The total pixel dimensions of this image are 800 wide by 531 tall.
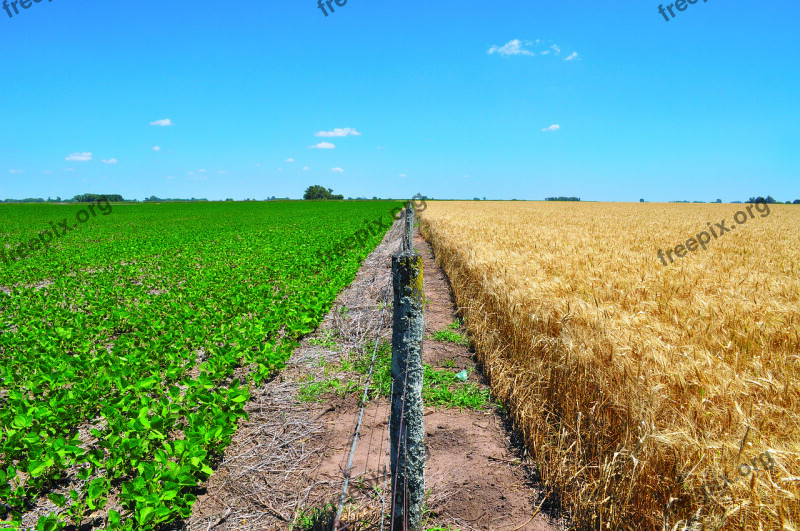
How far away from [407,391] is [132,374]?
143 inches

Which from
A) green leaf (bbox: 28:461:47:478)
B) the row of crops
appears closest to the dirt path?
the row of crops

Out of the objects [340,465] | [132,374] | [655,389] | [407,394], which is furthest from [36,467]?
[655,389]

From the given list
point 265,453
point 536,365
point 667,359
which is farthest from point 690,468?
point 265,453

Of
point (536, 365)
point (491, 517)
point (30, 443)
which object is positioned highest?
point (536, 365)

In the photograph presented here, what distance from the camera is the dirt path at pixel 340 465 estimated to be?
2910 mm

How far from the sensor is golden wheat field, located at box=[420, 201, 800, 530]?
1.90m

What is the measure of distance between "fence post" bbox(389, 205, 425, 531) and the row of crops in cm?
154

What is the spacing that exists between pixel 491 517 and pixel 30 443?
370cm

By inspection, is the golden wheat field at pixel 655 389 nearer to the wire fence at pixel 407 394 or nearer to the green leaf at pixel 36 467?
the wire fence at pixel 407 394

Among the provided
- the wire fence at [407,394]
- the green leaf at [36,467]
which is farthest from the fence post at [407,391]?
the green leaf at [36,467]

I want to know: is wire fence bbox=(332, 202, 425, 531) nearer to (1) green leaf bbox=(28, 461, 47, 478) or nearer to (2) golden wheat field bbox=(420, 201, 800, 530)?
(2) golden wheat field bbox=(420, 201, 800, 530)

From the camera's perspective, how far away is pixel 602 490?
8.46 ft

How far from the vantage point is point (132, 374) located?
14.7 feet

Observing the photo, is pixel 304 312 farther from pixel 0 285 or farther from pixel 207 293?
pixel 0 285
